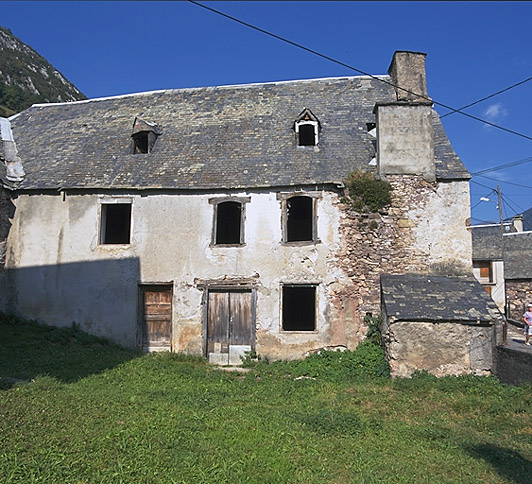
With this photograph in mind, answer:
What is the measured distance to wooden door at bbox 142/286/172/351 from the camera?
47.3 ft

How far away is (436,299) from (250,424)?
21.8 feet

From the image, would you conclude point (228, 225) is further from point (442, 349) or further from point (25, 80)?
point (25, 80)

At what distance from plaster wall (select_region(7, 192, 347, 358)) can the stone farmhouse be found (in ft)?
0.13

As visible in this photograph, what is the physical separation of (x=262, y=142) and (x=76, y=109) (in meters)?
9.49

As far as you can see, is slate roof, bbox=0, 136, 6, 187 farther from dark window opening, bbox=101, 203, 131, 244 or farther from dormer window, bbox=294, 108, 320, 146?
dormer window, bbox=294, 108, 320, 146

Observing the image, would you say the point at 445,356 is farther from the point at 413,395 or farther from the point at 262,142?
the point at 262,142

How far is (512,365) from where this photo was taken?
34.2 ft

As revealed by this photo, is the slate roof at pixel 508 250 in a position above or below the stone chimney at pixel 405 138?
below

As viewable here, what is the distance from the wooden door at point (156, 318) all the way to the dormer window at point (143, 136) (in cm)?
529

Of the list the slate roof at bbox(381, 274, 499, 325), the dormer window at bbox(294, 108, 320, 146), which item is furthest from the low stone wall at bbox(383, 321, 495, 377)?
the dormer window at bbox(294, 108, 320, 146)

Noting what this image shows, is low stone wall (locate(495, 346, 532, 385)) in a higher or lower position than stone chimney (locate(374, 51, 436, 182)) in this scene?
lower

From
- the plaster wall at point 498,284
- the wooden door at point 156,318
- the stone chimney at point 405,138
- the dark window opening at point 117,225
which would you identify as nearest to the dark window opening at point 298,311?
the wooden door at point 156,318

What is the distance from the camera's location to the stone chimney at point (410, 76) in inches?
617

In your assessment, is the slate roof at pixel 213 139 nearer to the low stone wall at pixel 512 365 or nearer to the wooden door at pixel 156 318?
the wooden door at pixel 156 318
